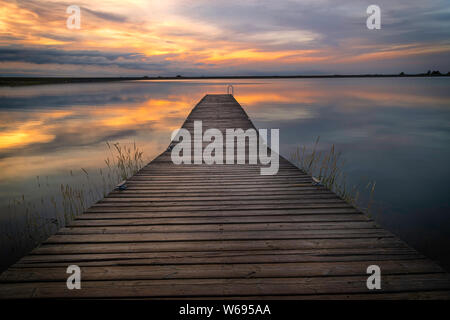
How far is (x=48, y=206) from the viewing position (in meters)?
5.14

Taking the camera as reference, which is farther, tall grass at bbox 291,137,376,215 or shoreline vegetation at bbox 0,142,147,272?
tall grass at bbox 291,137,376,215

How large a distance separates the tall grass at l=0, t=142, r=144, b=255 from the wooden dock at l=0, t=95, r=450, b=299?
1890mm

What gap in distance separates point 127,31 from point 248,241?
947 inches

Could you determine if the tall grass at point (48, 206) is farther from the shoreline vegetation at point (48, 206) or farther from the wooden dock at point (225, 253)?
the wooden dock at point (225, 253)

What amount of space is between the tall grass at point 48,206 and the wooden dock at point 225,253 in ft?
6.20

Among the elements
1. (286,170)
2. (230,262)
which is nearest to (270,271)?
(230,262)

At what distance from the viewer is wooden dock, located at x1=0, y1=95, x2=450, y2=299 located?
5.92 ft

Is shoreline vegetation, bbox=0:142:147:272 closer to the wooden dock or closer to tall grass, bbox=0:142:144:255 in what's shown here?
tall grass, bbox=0:142:144:255

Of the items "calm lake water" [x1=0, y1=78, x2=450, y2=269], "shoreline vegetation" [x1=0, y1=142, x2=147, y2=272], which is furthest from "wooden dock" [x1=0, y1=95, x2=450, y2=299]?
"calm lake water" [x1=0, y1=78, x2=450, y2=269]

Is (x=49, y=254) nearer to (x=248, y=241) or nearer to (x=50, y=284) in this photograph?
(x=50, y=284)

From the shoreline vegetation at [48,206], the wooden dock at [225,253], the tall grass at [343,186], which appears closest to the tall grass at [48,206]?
the shoreline vegetation at [48,206]

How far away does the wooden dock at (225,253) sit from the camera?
1.80 meters

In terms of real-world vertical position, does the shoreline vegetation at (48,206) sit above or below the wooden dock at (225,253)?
below

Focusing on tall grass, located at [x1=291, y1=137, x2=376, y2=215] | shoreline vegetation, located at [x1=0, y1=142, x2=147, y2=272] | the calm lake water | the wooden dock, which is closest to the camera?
the wooden dock
